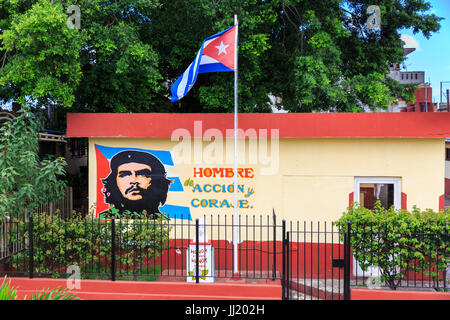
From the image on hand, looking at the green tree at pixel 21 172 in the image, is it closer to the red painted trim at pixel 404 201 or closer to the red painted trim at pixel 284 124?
the red painted trim at pixel 284 124

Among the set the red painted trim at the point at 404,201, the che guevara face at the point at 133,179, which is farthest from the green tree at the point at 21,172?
the red painted trim at the point at 404,201

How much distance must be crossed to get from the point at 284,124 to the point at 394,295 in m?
4.18

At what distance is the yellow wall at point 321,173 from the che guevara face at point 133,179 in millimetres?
517

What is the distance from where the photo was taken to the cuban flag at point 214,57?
812cm

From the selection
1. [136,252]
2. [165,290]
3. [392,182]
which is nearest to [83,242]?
[136,252]

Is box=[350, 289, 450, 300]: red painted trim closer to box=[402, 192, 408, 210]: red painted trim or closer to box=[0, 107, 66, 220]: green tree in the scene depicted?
box=[402, 192, 408, 210]: red painted trim

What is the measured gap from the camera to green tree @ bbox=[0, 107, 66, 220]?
802cm

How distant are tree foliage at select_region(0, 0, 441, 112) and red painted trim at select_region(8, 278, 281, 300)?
480 cm

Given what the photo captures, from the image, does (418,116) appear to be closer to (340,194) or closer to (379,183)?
(379,183)

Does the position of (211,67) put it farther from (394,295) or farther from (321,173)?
(394,295)

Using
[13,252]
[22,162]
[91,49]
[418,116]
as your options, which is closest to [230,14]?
[91,49]

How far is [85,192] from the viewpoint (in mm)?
15539

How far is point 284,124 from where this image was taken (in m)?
9.07

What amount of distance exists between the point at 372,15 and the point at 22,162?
43.9 feet
